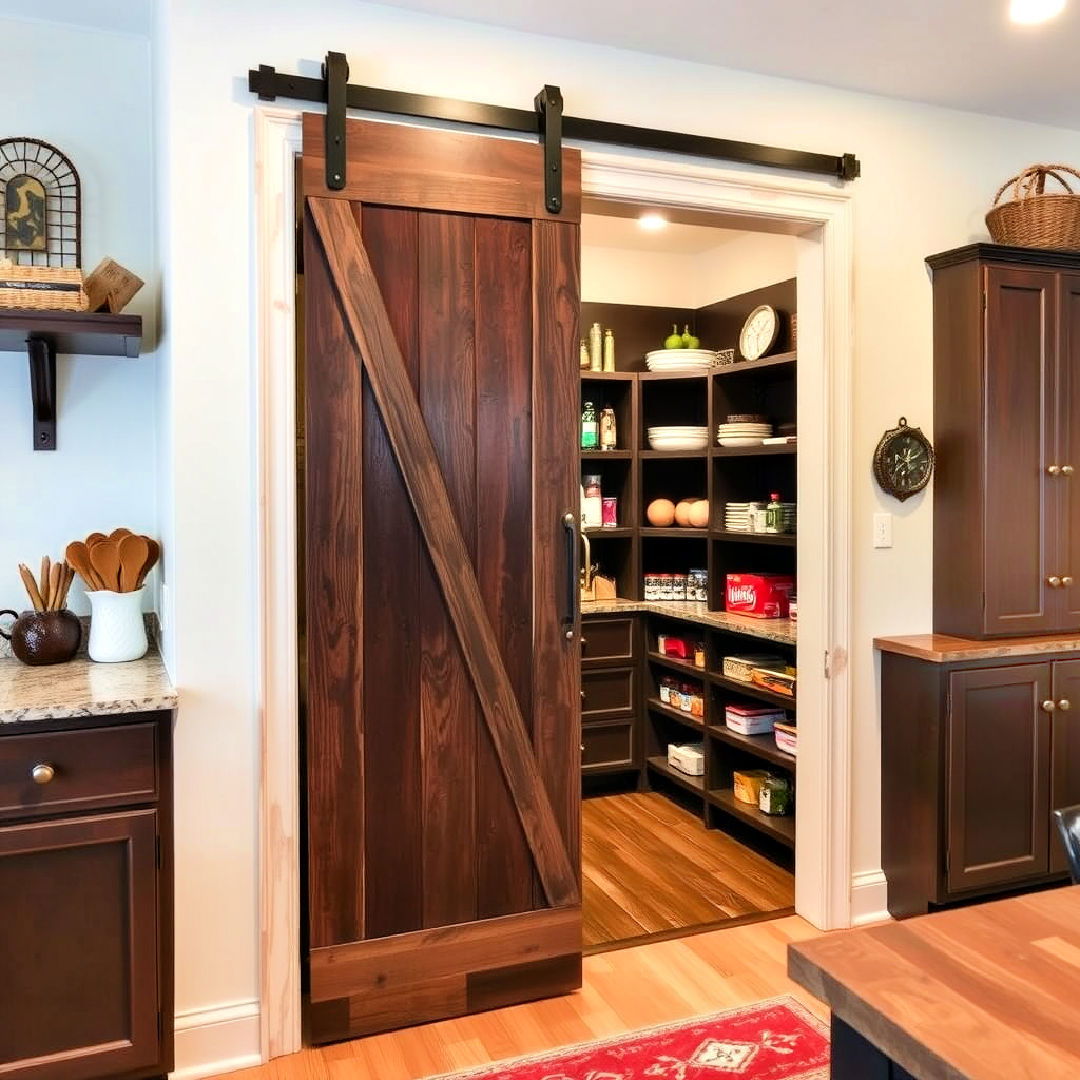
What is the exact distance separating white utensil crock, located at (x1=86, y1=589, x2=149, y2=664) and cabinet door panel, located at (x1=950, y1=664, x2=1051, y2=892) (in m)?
2.25

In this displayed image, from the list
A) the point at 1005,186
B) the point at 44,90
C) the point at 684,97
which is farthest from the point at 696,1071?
the point at 44,90

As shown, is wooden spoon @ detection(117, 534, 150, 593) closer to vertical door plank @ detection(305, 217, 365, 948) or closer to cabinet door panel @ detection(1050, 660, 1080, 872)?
vertical door plank @ detection(305, 217, 365, 948)

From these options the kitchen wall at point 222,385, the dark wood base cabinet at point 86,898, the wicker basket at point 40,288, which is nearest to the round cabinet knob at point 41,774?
the dark wood base cabinet at point 86,898

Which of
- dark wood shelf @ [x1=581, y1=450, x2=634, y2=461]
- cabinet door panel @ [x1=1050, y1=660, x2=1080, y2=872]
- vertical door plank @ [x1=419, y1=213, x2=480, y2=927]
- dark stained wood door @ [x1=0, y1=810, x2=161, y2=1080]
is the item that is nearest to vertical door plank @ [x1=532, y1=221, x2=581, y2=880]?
vertical door plank @ [x1=419, y1=213, x2=480, y2=927]

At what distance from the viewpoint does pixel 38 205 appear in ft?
8.19

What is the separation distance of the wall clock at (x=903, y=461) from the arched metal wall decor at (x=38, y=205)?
7.82 feet

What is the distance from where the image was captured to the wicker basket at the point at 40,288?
2.13 m

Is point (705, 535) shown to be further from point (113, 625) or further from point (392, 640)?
point (113, 625)

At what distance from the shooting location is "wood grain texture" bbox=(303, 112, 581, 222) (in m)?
2.21

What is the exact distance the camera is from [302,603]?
7.53ft

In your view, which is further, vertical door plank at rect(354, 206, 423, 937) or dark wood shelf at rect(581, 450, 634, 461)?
dark wood shelf at rect(581, 450, 634, 461)

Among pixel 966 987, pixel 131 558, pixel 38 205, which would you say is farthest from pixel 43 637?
pixel 966 987

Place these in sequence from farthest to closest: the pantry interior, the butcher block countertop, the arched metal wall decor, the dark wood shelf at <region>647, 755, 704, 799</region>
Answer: the dark wood shelf at <region>647, 755, 704, 799</region>, the pantry interior, the butcher block countertop, the arched metal wall decor

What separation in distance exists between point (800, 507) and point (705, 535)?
1239mm
